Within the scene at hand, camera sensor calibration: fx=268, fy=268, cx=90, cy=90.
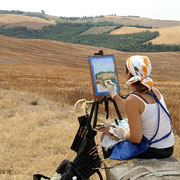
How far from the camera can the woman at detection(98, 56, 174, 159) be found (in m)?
3.01

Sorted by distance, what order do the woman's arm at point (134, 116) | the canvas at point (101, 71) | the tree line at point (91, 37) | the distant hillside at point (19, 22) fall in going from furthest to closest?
the distant hillside at point (19, 22) → the tree line at point (91, 37) → the canvas at point (101, 71) → the woman's arm at point (134, 116)

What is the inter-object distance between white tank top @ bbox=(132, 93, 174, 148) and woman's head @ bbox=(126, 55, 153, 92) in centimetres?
19

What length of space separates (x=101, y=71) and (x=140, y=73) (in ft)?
4.69

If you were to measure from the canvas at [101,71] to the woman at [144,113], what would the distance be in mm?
1131

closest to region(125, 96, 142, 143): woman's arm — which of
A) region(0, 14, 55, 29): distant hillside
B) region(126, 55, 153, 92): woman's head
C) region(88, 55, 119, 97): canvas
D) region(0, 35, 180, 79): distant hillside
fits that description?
region(126, 55, 153, 92): woman's head

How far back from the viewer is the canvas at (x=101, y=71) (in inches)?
171

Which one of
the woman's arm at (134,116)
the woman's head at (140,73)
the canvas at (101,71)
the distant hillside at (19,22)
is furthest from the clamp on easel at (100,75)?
the distant hillside at (19,22)

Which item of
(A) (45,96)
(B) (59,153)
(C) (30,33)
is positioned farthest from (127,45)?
(B) (59,153)

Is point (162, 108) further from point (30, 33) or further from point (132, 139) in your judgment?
point (30, 33)

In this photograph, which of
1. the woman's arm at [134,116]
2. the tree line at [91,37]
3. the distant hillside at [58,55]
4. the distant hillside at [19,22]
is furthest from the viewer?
the distant hillside at [19,22]

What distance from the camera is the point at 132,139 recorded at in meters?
3.12

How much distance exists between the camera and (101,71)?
4.45m

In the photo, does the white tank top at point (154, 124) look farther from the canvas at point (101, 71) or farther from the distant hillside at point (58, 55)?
the distant hillside at point (58, 55)

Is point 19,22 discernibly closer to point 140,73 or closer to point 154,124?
point 140,73
